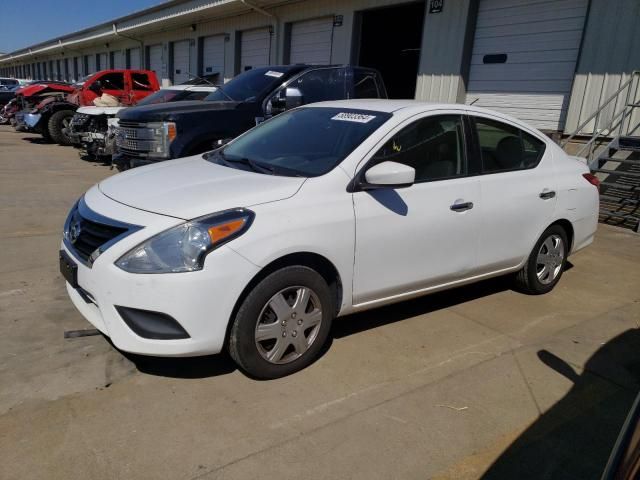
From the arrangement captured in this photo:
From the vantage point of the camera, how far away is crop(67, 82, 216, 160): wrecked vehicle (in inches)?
397

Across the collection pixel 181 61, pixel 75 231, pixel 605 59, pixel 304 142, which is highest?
pixel 181 61

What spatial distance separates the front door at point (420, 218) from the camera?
3.33 metres

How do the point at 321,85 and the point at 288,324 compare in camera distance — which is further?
the point at 321,85

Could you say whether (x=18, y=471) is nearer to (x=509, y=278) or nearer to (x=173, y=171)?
(x=173, y=171)

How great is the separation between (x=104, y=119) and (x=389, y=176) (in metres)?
10.3

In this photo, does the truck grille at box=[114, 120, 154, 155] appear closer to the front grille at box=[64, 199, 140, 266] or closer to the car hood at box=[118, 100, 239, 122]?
the car hood at box=[118, 100, 239, 122]

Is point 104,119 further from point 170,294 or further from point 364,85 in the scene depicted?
point 170,294

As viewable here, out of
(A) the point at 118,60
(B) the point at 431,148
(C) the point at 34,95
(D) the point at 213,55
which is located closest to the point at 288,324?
(B) the point at 431,148

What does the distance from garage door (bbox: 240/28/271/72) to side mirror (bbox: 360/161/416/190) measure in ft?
48.9

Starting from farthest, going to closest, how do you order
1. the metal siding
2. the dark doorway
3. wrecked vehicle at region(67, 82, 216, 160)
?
the dark doorway, wrecked vehicle at region(67, 82, 216, 160), the metal siding

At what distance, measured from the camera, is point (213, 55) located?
20.3 m

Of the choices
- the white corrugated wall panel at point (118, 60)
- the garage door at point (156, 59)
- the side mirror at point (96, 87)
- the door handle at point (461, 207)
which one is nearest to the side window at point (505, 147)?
the door handle at point (461, 207)

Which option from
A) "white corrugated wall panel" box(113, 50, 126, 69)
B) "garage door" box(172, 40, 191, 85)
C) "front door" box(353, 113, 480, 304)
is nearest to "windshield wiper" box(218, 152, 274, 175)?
"front door" box(353, 113, 480, 304)

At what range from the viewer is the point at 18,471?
2.29 meters
